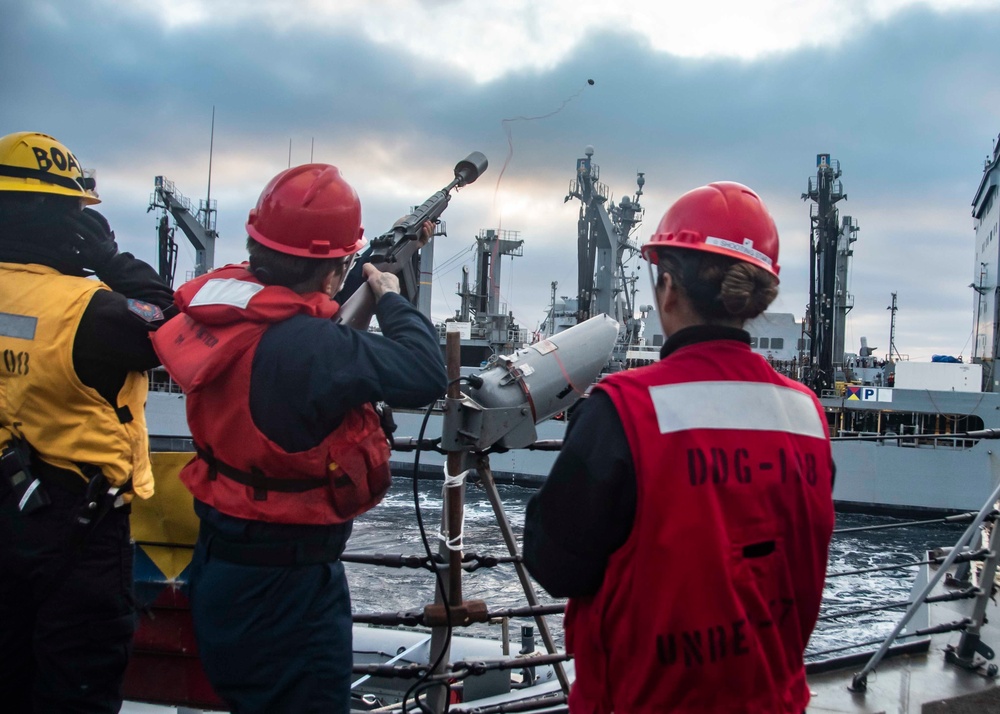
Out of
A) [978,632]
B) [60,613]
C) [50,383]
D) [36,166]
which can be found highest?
[36,166]

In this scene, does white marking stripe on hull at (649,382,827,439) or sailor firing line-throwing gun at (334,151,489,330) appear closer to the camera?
white marking stripe on hull at (649,382,827,439)

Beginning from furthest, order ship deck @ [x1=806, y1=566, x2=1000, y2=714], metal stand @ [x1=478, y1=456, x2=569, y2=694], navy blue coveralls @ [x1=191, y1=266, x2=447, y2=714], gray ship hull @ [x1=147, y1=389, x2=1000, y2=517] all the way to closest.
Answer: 1. gray ship hull @ [x1=147, y1=389, x2=1000, y2=517]
2. ship deck @ [x1=806, y1=566, x2=1000, y2=714]
3. metal stand @ [x1=478, y1=456, x2=569, y2=694]
4. navy blue coveralls @ [x1=191, y1=266, x2=447, y2=714]

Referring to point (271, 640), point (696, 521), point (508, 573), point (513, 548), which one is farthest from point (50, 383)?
point (508, 573)

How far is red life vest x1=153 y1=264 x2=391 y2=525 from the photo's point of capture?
1.41m

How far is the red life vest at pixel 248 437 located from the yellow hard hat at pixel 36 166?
0.60m

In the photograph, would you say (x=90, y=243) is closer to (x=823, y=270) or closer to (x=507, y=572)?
(x=507, y=572)

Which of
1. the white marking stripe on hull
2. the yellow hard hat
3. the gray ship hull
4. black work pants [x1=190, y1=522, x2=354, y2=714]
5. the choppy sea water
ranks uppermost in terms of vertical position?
the yellow hard hat

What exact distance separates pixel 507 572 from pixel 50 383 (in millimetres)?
12401

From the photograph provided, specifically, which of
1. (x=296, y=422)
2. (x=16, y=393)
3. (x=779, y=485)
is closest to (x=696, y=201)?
(x=779, y=485)

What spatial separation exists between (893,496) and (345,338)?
20.7 metres

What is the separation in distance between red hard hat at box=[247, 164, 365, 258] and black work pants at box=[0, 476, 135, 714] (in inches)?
31.0

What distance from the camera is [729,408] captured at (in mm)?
1114

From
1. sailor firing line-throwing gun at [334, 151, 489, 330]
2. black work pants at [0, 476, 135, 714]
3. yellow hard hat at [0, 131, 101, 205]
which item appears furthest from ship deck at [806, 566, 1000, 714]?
yellow hard hat at [0, 131, 101, 205]

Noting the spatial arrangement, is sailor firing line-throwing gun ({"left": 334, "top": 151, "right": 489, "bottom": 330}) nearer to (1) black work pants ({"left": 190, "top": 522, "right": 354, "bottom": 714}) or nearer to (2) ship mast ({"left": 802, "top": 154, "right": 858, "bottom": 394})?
(1) black work pants ({"left": 190, "top": 522, "right": 354, "bottom": 714})
